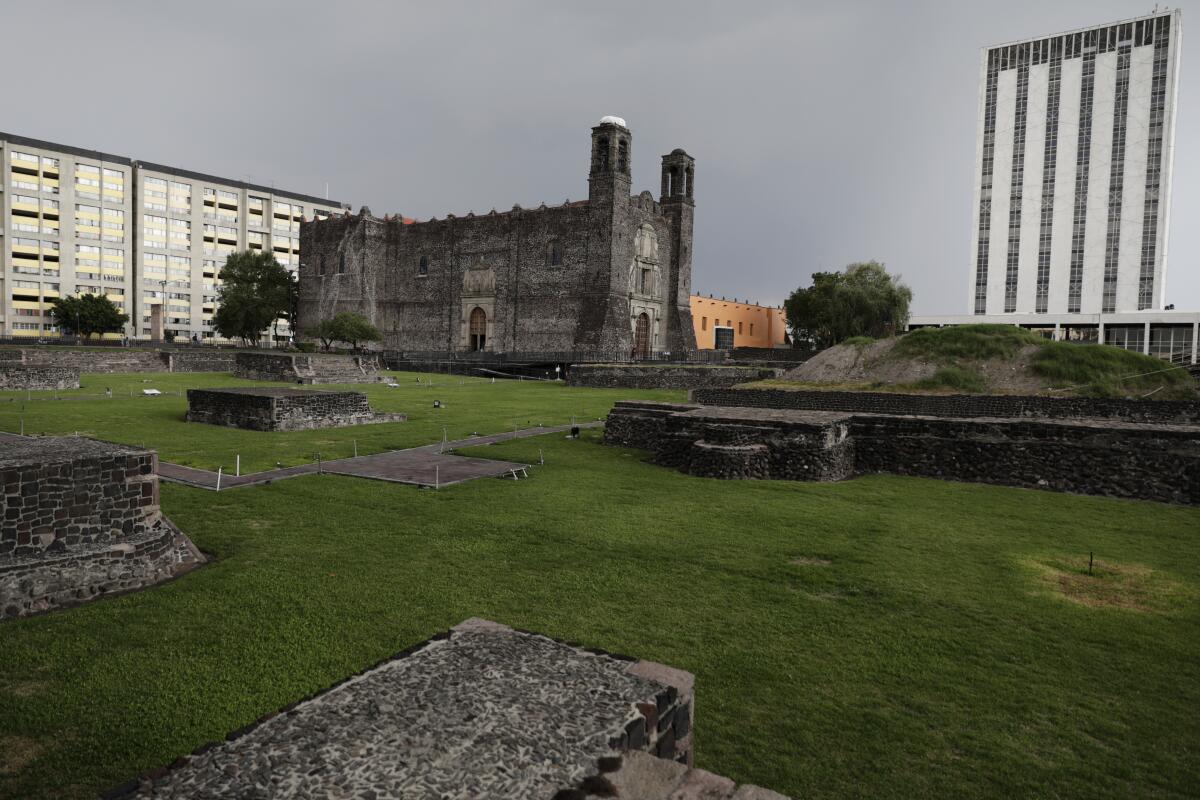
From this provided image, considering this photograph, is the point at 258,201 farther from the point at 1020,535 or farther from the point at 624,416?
the point at 1020,535

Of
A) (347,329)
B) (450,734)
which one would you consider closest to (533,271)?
(347,329)

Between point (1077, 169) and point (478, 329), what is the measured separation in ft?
193

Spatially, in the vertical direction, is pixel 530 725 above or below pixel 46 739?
above

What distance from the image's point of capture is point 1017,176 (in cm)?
7069

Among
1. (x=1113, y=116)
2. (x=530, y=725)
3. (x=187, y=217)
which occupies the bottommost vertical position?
(x=530, y=725)

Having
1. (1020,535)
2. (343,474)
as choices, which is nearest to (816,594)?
(1020,535)

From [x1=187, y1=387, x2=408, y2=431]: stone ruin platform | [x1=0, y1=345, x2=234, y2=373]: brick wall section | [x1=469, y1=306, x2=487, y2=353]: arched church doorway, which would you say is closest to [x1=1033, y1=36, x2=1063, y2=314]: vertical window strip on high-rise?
[x1=469, y1=306, x2=487, y2=353]: arched church doorway

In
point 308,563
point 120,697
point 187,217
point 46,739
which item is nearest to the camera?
point 46,739

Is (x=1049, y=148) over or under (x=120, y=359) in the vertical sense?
→ over

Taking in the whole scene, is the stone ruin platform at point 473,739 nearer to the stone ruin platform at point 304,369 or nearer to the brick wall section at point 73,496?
the brick wall section at point 73,496

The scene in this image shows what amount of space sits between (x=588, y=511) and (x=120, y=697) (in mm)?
5776

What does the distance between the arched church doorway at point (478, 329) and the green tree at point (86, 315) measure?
36752 millimetres

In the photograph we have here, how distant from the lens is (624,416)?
1591cm

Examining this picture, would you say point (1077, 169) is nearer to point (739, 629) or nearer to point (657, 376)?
point (657, 376)
